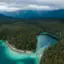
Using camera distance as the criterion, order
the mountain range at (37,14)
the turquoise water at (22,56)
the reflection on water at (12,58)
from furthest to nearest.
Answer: the mountain range at (37,14) → the reflection on water at (12,58) → the turquoise water at (22,56)

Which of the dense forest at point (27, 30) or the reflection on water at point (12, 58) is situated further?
the dense forest at point (27, 30)

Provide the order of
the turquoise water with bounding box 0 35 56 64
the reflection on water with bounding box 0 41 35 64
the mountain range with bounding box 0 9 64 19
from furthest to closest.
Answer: the mountain range with bounding box 0 9 64 19 → the reflection on water with bounding box 0 41 35 64 → the turquoise water with bounding box 0 35 56 64

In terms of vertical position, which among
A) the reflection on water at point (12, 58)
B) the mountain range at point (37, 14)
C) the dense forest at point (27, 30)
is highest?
the mountain range at point (37, 14)

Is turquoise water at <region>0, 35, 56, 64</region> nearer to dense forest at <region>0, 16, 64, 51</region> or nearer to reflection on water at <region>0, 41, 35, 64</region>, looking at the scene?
reflection on water at <region>0, 41, 35, 64</region>

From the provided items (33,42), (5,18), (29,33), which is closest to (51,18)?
(29,33)

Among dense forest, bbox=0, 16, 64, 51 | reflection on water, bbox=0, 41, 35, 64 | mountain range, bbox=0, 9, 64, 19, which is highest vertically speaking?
mountain range, bbox=0, 9, 64, 19

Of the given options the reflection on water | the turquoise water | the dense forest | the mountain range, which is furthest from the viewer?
the mountain range

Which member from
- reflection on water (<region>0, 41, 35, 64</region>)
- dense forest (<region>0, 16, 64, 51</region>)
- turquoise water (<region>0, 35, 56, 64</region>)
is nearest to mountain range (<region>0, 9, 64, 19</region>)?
dense forest (<region>0, 16, 64, 51</region>)

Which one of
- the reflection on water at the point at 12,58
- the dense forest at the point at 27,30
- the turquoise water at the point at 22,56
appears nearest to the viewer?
the turquoise water at the point at 22,56

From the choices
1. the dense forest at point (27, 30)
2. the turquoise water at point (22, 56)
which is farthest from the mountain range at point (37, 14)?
the turquoise water at point (22, 56)

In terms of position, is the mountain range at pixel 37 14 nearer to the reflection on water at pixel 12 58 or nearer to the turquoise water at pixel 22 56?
the turquoise water at pixel 22 56
